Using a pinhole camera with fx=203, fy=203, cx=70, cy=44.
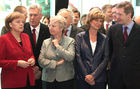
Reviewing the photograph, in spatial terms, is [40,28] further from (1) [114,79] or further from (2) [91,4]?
(2) [91,4]

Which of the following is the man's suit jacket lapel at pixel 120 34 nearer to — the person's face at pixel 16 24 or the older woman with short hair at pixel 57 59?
the older woman with short hair at pixel 57 59

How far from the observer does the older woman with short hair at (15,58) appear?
2688mm

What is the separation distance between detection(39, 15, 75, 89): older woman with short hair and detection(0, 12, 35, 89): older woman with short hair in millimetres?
235

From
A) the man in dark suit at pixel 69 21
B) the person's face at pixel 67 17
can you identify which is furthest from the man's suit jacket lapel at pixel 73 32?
the person's face at pixel 67 17

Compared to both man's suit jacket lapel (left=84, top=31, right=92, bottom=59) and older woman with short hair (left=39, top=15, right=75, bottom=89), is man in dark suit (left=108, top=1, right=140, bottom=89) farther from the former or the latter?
older woman with short hair (left=39, top=15, right=75, bottom=89)

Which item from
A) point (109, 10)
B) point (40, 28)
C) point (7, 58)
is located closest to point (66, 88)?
point (7, 58)

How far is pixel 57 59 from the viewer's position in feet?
9.84

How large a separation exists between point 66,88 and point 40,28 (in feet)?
3.77

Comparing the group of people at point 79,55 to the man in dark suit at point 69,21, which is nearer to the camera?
the group of people at point 79,55

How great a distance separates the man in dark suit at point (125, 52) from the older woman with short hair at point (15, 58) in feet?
4.07

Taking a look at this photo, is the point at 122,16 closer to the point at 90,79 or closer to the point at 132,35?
the point at 132,35

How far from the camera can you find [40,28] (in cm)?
349

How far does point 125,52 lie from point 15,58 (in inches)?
60.8

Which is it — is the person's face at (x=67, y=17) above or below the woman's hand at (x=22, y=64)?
above
